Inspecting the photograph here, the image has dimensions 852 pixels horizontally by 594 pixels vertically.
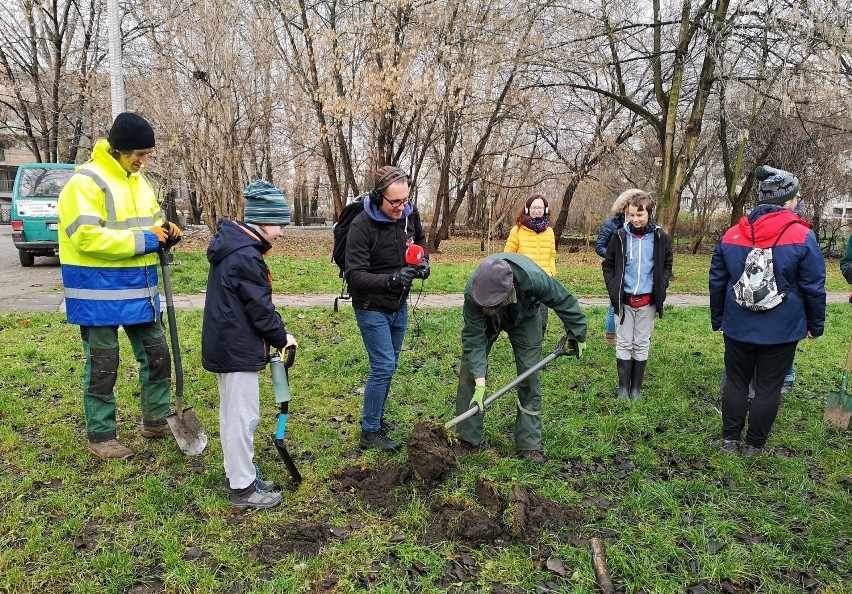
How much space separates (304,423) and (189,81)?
12993 millimetres

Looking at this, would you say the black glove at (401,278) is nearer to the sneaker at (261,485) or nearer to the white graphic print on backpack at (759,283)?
the sneaker at (261,485)

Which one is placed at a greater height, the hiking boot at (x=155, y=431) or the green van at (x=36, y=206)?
the green van at (x=36, y=206)

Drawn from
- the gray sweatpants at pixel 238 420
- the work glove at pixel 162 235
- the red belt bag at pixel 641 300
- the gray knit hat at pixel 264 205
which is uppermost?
the gray knit hat at pixel 264 205

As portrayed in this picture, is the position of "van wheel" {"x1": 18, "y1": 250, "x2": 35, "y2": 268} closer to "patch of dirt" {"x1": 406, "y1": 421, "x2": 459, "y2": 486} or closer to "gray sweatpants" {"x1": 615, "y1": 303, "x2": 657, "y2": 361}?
"patch of dirt" {"x1": 406, "y1": 421, "x2": 459, "y2": 486}

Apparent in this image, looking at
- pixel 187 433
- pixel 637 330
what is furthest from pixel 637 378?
pixel 187 433

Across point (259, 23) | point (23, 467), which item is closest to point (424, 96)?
point (259, 23)

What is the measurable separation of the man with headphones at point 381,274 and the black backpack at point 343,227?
12cm

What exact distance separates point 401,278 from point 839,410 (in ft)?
12.7

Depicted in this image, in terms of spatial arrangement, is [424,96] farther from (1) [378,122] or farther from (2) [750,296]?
(2) [750,296]

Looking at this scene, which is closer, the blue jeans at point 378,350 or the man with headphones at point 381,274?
the man with headphones at point 381,274

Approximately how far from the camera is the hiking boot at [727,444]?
4246 mm

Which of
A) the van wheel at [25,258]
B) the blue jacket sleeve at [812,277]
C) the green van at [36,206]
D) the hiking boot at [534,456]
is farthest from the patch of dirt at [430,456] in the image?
the van wheel at [25,258]

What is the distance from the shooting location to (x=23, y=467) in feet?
12.2

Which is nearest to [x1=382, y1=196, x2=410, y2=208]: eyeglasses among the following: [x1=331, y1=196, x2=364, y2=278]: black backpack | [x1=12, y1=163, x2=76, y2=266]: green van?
[x1=331, y1=196, x2=364, y2=278]: black backpack
